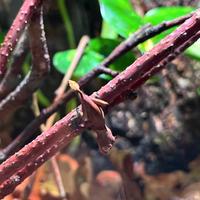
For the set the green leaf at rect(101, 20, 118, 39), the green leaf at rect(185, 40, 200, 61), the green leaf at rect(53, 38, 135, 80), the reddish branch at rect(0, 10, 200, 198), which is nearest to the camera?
the reddish branch at rect(0, 10, 200, 198)

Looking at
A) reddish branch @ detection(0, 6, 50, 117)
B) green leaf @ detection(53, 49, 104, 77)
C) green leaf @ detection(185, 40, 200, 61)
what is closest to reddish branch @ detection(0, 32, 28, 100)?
reddish branch @ detection(0, 6, 50, 117)

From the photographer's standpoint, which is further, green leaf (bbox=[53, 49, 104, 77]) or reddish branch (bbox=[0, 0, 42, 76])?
green leaf (bbox=[53, 49, 104, 77])

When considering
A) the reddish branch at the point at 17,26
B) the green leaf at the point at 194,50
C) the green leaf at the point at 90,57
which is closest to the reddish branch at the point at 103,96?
the reddish branch at the point at 17,26

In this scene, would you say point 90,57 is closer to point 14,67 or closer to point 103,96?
point 14,67

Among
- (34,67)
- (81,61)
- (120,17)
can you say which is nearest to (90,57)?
(81,61)

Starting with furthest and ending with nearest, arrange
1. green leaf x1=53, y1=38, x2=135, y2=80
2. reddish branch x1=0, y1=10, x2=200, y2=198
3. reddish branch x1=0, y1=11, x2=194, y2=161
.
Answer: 1. green leaf x1=53, y1=38, x2=135, y2=80
2. reddish branch x1=0, y1=11, x2=194, y2=161
3. reddish branch x1=0, y1=10, x2=200, y2=198

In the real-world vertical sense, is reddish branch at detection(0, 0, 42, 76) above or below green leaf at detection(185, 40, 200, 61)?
above

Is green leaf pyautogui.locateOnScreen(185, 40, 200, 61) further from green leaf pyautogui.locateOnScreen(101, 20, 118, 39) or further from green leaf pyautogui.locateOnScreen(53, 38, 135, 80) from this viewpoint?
green leaf pyautogui.locateOnScreen(101, 20, 118, 39)
